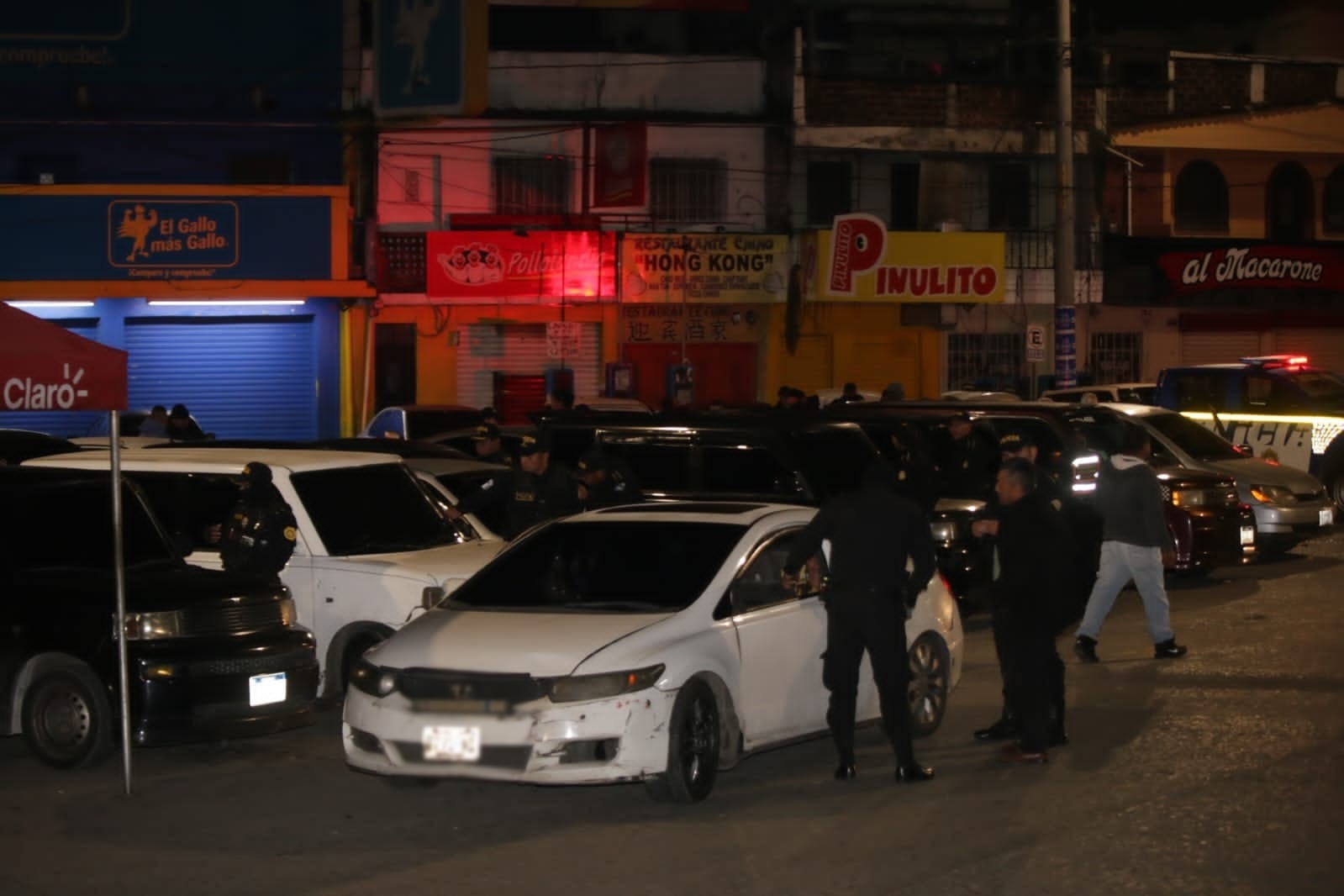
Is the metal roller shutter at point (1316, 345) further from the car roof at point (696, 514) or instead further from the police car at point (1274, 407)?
the car roof at point (696, 514)

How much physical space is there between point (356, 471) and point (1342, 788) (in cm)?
649

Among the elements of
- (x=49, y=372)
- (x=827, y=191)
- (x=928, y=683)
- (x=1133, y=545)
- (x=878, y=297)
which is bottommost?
(x=928, y=683)

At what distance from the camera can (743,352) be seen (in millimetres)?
36094

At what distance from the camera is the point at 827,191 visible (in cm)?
3600

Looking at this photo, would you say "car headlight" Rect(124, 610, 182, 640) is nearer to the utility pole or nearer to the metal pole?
the metal pole

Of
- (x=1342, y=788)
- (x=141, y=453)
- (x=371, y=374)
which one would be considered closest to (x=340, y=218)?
(x=371, y=374)

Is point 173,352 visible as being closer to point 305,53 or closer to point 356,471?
point 305,53

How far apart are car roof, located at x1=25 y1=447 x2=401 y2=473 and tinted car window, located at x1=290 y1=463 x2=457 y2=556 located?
5 cm

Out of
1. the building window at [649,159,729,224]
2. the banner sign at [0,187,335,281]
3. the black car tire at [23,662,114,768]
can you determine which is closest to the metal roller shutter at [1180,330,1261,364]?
the building window at [649,159,729,224]

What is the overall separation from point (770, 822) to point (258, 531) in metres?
4.02

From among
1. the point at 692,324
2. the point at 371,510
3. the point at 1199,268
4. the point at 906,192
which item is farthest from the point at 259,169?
the point at 371,510

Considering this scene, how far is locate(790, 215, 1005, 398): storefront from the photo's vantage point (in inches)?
1334

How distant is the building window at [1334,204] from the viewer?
40031 millimetres

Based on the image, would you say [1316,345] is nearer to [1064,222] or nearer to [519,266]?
[1064,222]
